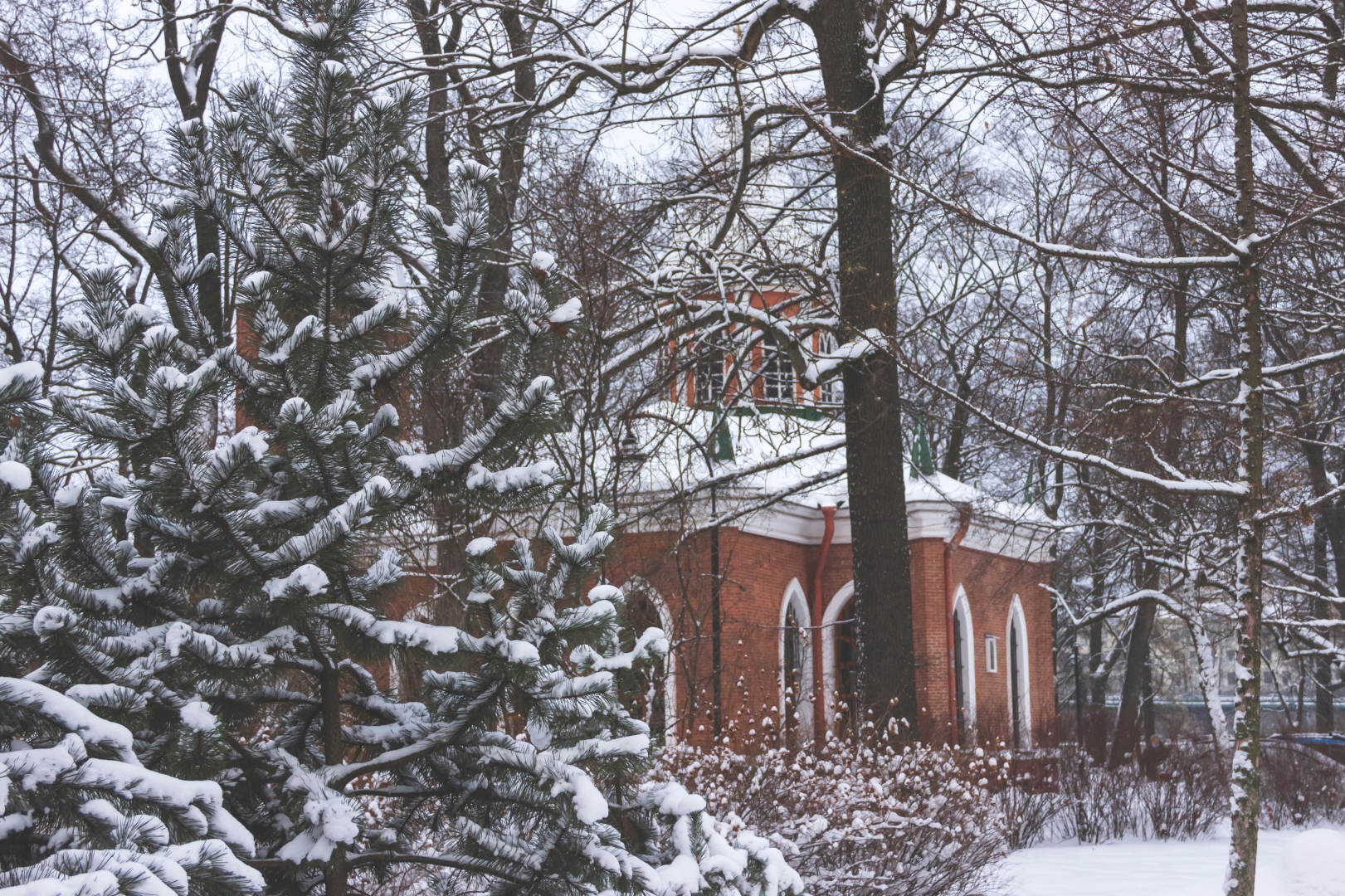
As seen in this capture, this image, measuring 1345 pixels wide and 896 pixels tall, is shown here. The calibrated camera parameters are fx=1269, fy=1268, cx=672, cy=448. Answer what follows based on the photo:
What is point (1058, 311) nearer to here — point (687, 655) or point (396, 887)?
point (687, 655)

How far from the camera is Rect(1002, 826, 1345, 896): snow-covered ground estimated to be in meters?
7.76

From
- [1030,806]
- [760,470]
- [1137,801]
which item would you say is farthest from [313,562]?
[1137,801]

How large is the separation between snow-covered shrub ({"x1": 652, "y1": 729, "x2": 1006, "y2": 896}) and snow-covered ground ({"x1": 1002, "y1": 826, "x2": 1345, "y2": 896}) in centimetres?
166

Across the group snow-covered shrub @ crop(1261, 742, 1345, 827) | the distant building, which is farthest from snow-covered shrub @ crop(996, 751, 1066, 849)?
snow-covered shrub @ crop(1261, 742, 1345, 827)

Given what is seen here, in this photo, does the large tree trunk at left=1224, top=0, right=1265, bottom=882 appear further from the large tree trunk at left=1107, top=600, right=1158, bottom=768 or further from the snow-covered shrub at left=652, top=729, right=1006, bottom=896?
the large tree trunk at left=1107, top=600, right=1158, bottom=768

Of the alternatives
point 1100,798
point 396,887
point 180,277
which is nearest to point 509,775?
point 180,277

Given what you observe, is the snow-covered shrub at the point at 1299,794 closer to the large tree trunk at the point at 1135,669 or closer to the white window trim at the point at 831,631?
the large tree trunk at the point at 1135,669

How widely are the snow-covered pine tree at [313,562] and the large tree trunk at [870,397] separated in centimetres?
691

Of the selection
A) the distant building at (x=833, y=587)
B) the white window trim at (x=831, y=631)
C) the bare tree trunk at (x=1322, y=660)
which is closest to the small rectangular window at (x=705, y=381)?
the distant building at (x=833, y=587)

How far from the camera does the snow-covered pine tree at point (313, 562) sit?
3.23 metres

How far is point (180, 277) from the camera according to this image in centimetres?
387

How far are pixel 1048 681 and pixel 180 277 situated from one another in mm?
24658

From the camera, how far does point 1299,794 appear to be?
17.4m

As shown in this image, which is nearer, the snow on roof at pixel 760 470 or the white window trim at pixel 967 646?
the snow on roof at pixel 760 470
